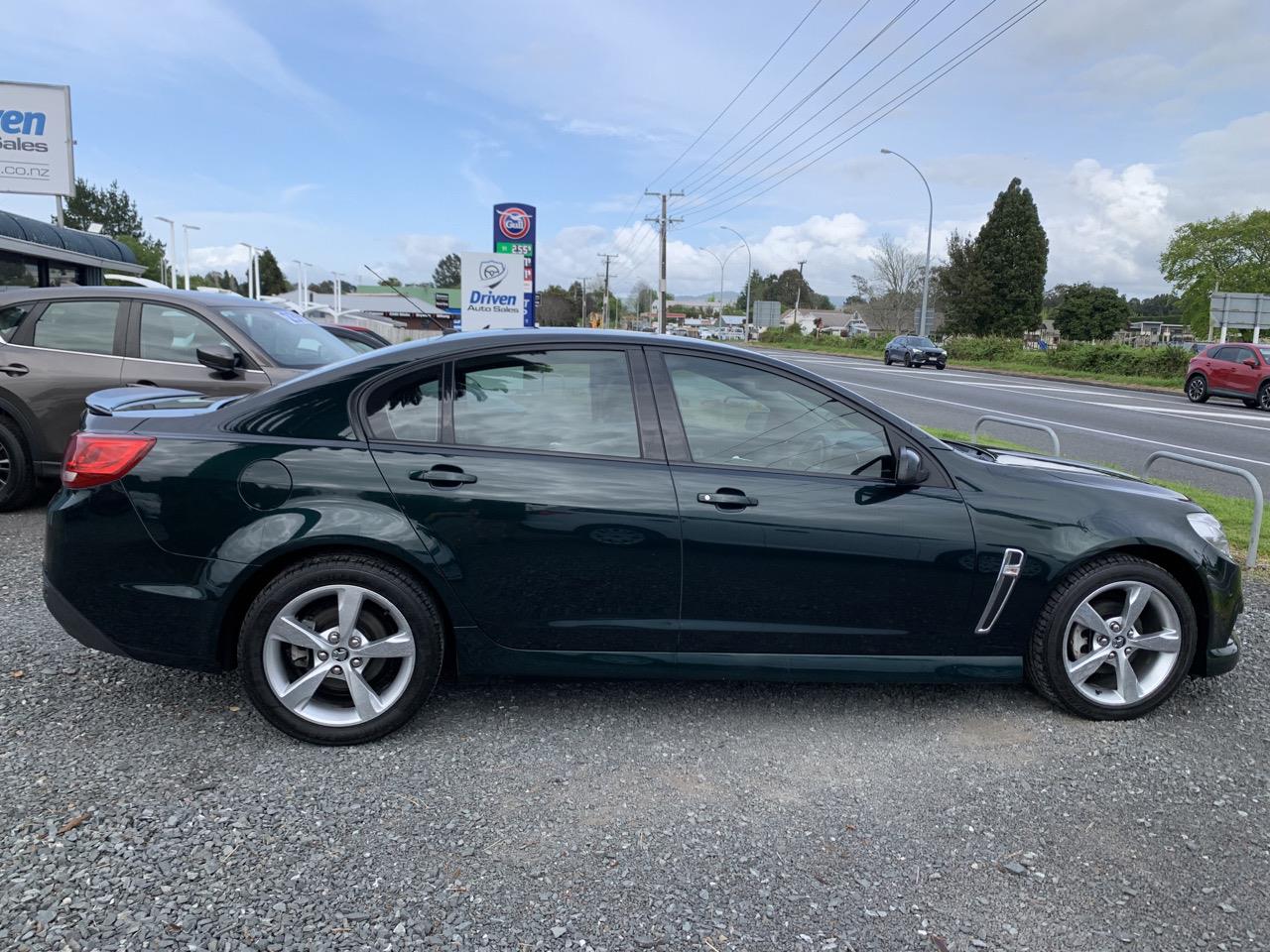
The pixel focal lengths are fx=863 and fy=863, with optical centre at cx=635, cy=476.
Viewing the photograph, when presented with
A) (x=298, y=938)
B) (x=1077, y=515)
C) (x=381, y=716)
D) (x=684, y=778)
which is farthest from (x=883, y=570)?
(x=298, y=938)

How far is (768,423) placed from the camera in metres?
3.45

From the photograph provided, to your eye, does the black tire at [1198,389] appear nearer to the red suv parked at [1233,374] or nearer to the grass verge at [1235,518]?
the red suv parked at [1233,374]

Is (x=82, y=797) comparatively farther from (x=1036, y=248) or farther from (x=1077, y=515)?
(x=1036, y=248)

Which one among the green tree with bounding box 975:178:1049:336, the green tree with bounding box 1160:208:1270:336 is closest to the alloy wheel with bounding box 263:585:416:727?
the green tree with bounding box 975:178:1049:336

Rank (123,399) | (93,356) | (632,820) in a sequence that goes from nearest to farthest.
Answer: (632,820) < (123,399) < (93,356)

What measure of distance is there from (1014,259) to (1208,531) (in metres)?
69.6

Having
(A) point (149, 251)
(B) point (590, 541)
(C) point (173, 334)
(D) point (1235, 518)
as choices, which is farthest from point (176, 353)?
(A) point (149, 251)

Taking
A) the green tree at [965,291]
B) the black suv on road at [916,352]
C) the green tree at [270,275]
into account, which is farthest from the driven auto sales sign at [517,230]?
the green tree at [270,275]

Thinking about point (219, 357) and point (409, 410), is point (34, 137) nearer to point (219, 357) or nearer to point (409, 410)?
point (219, 357)

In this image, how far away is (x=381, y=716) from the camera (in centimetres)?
318

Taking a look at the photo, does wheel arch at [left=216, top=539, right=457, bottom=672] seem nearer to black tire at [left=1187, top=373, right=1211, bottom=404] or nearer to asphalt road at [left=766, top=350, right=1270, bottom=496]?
asphalt road at [left=766, top=350, right=1270, bottom=496]

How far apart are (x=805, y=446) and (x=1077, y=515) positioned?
3.63ft

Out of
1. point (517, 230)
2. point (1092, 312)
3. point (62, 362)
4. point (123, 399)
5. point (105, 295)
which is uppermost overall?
point (1092, 312)

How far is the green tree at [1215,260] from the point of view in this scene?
75438mm
